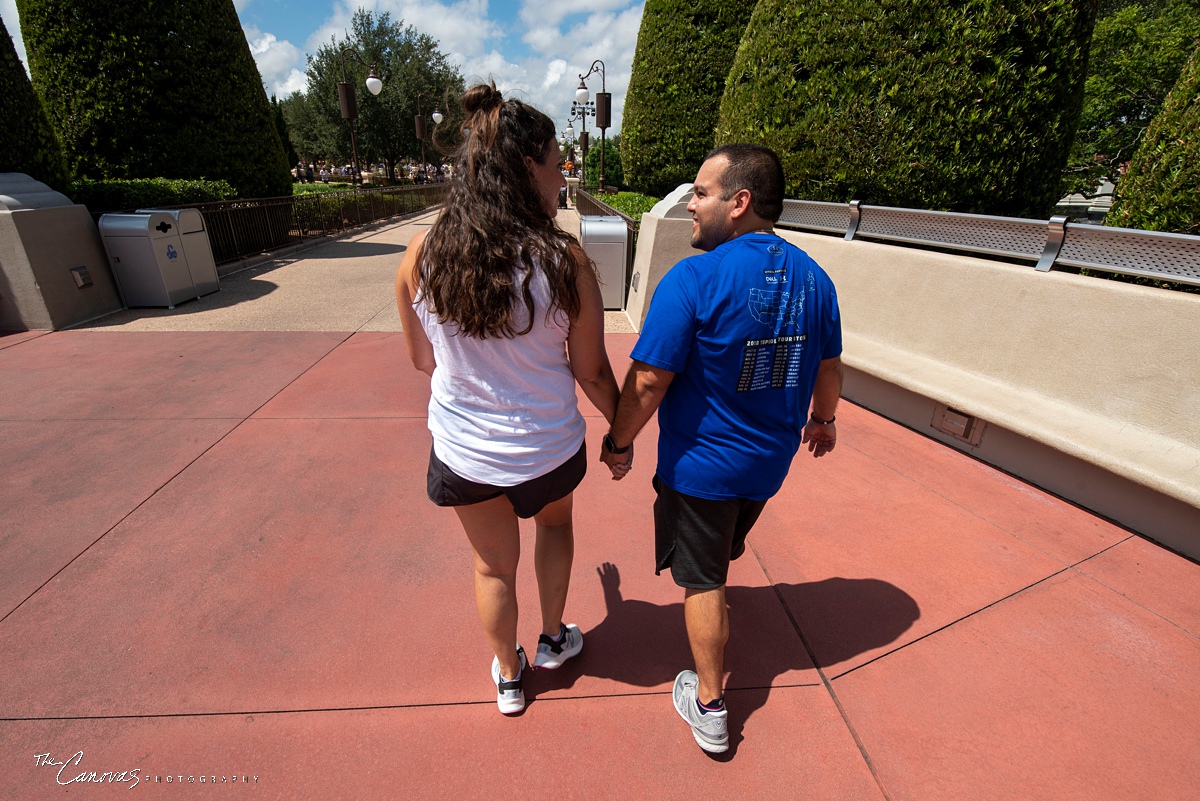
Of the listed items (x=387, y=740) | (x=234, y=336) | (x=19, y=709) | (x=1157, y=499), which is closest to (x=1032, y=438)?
(x=1157, y=499)

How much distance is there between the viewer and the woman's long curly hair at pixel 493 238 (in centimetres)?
137

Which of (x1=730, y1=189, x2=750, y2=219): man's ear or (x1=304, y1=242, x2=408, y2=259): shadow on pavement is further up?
(x1=730, y1=189, x2=750, y2=219): man's ear

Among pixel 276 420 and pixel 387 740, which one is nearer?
pixel 387 740

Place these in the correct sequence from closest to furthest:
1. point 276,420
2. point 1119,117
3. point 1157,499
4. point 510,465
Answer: point 510,465, point 1157,499, point 276,420, point 1119,117

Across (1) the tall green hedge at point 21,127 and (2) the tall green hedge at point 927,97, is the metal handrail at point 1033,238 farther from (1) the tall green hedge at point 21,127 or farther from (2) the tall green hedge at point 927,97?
(1) the tall green hedge at point 21,127

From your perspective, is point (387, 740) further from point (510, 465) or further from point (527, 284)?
point (527, 284)

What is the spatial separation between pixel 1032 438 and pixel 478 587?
313cm

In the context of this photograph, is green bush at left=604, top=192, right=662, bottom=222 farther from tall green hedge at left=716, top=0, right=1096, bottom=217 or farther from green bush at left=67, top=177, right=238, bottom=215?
green bush at left=67, top=177, right=238, bottom=215

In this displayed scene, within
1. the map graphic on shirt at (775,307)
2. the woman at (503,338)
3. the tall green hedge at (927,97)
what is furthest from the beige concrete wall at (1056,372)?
the woman at (503,338)

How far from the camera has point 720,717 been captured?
1820mm

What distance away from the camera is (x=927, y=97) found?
4336mm

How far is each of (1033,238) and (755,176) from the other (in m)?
3.04

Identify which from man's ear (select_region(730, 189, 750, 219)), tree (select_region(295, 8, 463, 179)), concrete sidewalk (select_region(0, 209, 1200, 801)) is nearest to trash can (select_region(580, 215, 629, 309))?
concrete sidewalk (select_region(0, 209, 1200, 801))

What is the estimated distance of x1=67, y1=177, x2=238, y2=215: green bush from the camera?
7.71 metres
